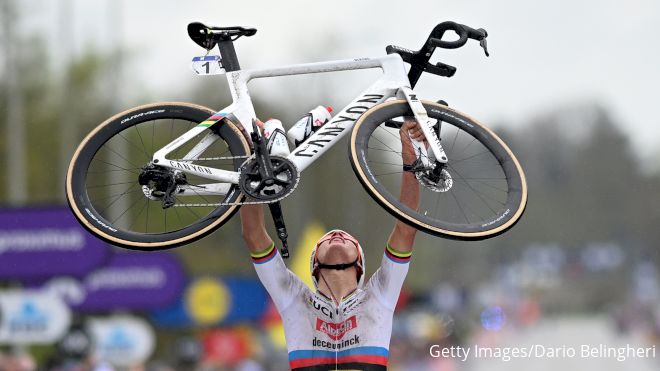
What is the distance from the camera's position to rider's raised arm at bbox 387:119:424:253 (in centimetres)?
686

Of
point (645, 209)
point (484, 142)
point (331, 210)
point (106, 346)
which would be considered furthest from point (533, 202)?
point (484, 142)

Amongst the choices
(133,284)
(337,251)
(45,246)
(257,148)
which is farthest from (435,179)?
(133,284)

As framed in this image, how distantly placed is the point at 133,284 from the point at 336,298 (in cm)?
1206

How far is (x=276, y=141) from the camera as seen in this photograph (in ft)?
23.1

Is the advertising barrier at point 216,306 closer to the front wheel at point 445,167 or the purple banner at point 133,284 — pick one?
the purple banner at point 133,284

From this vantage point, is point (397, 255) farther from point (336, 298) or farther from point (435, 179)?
point (435, 179)

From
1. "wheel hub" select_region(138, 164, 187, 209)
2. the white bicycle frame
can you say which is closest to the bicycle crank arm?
the white bicycle frame

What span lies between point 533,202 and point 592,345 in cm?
Answer: 1588

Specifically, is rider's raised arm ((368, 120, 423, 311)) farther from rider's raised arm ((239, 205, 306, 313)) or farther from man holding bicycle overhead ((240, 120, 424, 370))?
rider's raised arm ((239, 205, 306, 313))

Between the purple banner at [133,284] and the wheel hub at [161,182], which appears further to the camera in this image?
the purple banner at [133,284]

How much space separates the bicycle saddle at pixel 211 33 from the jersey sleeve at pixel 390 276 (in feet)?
4.62

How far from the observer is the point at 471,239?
267 inches

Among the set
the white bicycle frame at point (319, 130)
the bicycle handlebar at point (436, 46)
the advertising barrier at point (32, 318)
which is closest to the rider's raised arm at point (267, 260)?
the white bicycle frame at point (319, 130)

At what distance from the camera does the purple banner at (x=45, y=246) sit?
599 inches
